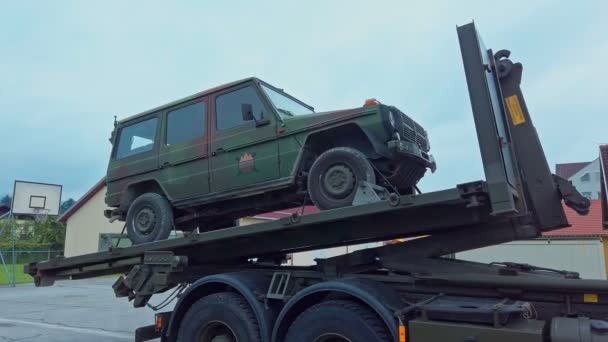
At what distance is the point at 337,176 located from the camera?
4746 mm

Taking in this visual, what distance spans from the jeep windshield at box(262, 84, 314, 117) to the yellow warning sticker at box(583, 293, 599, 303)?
3.27 m

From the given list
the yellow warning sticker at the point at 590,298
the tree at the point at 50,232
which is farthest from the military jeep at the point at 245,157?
the tree at the point at 50,232

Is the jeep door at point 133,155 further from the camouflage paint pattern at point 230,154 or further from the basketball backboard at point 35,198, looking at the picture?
the basketball backboard at point 35,198

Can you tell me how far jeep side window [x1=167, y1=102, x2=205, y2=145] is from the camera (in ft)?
19.4

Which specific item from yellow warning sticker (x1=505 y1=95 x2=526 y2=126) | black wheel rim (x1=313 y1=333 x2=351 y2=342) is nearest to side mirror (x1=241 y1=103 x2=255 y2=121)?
black wheel rim (x1=313 y1=333 x2=351 y2=342)

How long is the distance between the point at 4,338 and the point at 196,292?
5638 mm

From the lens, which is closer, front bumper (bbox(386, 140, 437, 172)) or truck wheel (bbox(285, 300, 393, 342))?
truck wheel (bbox(285, 300, 393, 342))

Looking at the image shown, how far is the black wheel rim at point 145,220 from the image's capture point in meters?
6.05

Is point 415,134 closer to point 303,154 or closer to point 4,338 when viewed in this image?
point 303,154

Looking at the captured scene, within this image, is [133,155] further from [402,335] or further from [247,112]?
[402,335]

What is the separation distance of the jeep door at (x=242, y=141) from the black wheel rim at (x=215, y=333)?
1.44 m

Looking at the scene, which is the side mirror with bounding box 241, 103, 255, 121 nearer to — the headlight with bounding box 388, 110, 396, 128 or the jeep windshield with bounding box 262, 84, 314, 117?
the jeep windshield with bounding box 262, 84, 314, 117

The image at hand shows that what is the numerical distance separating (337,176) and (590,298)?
2282 mm

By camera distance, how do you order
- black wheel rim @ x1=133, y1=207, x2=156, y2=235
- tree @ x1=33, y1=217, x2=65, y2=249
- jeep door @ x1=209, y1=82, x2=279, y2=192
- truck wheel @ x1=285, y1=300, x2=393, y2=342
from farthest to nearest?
1. tree @ x1=33, y1=217, x2=65, y2=249
2. black wheel rim @ x1=133, y1=207, x2=156, y2=235
3. jeep door @ x1=209, y1=82, x2=279, y2=192
4. truck wheel @ x1=285, y1=300, x2=393, y2=342
